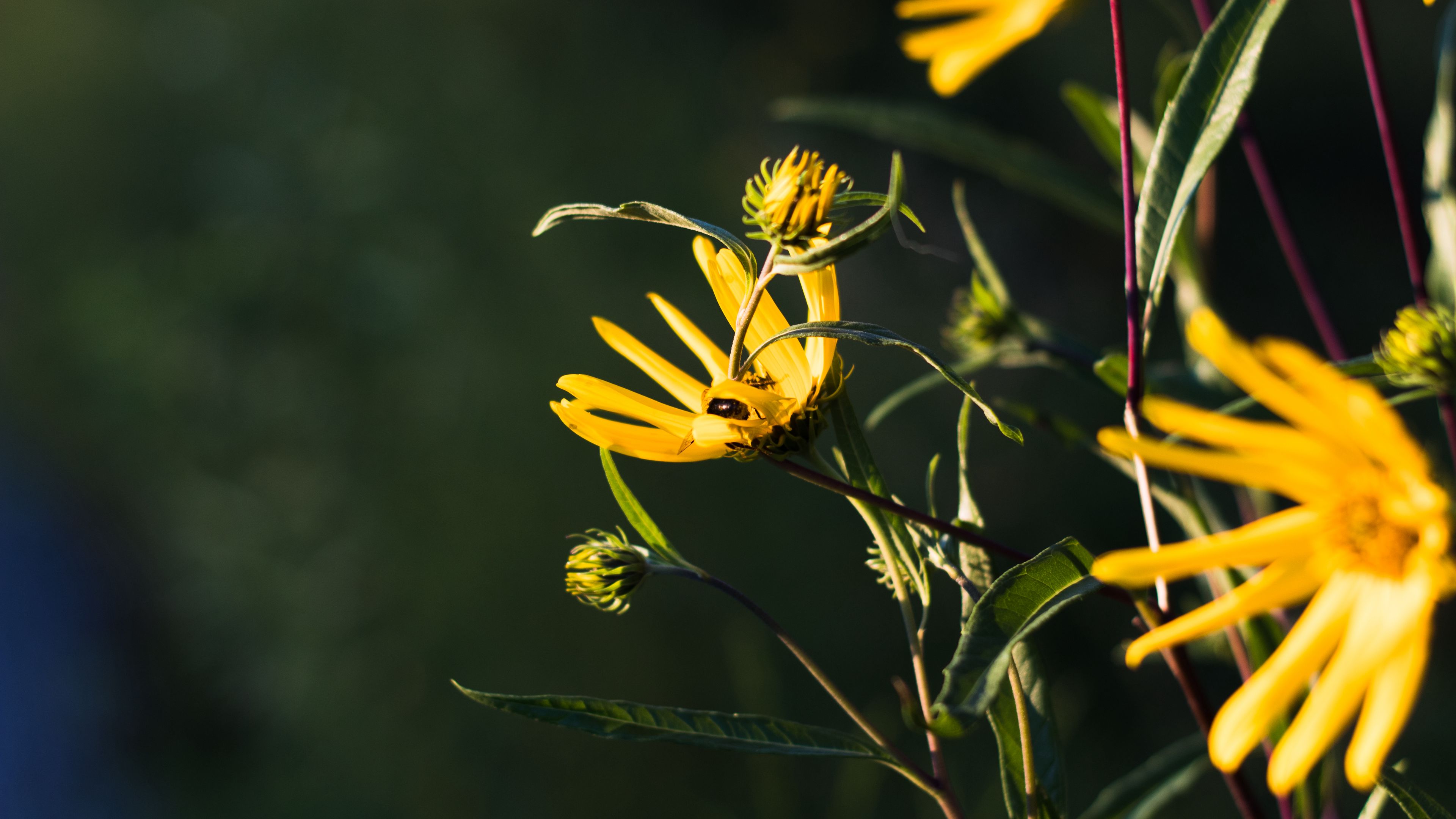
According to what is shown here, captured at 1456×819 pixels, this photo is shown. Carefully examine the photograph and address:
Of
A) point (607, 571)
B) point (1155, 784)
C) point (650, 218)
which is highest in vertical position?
point (650, 218)

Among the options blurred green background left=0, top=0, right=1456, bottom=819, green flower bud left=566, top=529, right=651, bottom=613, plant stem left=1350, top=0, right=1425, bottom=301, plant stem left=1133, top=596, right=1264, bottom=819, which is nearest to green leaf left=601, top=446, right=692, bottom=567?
green flower bud left=566, top=529, right=651, bottom=613

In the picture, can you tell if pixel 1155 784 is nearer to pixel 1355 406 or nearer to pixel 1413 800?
pixel 1413 800

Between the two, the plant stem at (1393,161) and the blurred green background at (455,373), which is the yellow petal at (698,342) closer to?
the plant stem at (1393,161)

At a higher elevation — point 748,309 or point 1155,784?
point 748,309

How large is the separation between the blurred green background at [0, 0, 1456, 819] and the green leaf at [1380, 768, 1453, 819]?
73 cm

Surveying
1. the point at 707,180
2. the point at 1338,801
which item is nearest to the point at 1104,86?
the point at 707,180

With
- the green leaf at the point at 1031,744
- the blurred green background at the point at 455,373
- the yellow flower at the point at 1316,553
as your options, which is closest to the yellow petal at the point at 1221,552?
the yellow flower at the point at 1316,553

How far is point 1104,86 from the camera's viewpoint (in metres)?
1.17

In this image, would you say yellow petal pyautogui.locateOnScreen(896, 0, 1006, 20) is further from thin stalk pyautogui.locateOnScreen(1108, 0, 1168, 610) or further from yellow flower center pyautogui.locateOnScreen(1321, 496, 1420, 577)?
yellow flower center pyautogui.locateOnScreen(1321, 496, 1420, 577)

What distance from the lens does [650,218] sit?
0.19m

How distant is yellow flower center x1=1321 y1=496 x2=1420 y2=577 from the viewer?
0.14 m

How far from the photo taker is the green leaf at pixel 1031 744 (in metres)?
0.24

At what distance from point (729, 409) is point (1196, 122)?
15 cm

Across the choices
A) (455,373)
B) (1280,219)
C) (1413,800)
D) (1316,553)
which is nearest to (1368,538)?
(1316,553)
